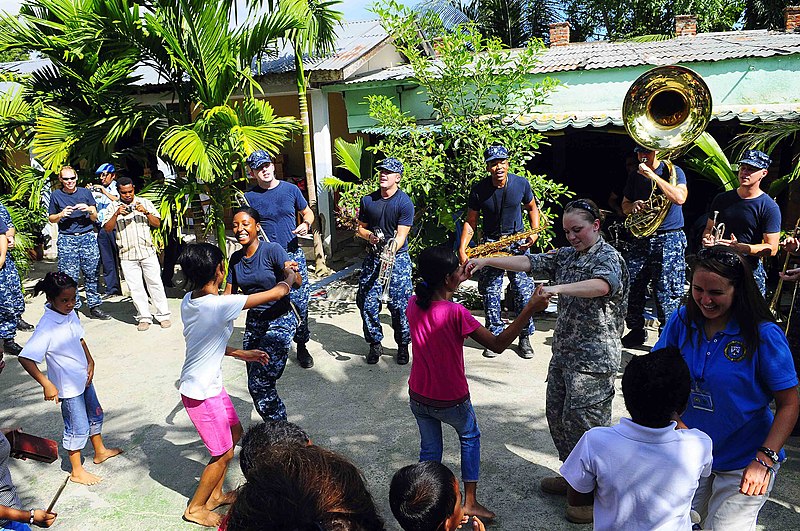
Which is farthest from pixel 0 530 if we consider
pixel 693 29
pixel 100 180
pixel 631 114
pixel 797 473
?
pixel 693 29

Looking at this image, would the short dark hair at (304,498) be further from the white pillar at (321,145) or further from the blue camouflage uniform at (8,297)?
the white pillar at (321,145)

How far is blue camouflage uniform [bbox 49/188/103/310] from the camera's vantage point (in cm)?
738

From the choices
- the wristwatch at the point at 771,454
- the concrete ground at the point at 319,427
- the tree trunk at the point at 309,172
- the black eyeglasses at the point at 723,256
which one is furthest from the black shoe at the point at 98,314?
the wristwatch at the point at 771,454

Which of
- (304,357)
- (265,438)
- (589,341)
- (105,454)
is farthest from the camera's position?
(304,357)

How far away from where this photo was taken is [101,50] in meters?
7.43

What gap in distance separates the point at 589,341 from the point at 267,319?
81.9 inches

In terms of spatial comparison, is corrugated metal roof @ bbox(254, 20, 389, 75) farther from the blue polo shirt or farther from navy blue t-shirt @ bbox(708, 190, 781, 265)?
the blue polo shirt

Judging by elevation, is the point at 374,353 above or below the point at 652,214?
below

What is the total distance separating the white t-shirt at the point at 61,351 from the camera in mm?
3781

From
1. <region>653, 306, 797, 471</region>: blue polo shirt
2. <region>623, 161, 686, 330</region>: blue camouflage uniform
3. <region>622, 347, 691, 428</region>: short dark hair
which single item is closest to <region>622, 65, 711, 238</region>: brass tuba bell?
<region>623, 161, 686, 330</region>: blue camouflage uniform

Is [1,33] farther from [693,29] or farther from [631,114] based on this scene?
[693,29]

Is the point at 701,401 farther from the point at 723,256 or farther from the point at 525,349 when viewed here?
the point at 525,349

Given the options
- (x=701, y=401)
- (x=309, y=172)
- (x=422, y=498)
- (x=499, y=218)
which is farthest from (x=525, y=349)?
(x=309, y=172)

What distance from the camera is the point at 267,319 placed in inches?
165
